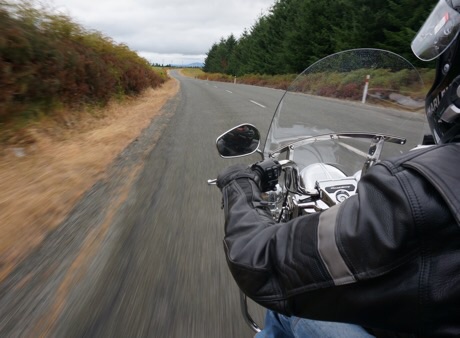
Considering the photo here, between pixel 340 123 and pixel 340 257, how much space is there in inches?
52.7

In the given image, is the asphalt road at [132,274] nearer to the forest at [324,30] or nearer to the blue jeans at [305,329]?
the blue jeans at [305,329]

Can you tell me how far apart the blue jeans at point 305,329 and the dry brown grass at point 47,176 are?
2.06 meters

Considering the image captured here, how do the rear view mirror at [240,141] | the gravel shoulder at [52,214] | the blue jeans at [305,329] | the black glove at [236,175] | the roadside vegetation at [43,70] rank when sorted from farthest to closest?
1. the roadside vegetation at [43,70]
2. the gravel shoulder at [52,214]
3. the rear view mirror at [240,141]
4. the black glove at [236,175]
5. the blue jeans at [305,329]

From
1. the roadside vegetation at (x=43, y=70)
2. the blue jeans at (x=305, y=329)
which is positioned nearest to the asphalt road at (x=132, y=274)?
the blue jeans at (x=305, y=329)

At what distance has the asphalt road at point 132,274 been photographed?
1854mm

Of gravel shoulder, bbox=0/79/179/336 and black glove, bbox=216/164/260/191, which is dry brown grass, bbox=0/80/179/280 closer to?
gravel shoulder, bbox=0/79/179/336

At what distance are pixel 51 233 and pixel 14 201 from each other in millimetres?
792

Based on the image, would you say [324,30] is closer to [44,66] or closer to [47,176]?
[44,66]

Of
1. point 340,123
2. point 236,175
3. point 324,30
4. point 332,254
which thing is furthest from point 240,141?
point 324,30

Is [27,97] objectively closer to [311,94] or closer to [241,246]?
[311,94]

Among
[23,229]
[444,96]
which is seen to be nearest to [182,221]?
[23,229]

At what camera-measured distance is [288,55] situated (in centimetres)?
2844

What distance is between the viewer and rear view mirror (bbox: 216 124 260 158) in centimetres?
170

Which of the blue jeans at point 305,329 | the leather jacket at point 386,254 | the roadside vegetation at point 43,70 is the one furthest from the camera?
the roadside vegetation at point 43,70
